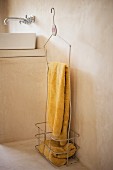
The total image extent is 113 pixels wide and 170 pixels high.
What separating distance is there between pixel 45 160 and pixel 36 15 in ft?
4.69

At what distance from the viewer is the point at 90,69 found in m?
1.54

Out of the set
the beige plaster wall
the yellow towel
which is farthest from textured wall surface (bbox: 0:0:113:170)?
the beige plaster wall

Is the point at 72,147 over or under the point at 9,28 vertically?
under

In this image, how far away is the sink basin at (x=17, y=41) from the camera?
81.6 inches

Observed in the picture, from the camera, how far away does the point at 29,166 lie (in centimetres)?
169

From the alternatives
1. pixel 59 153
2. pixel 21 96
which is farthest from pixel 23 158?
pixel 21 96

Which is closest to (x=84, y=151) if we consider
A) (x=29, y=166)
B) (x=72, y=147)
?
(x=72, y=147)

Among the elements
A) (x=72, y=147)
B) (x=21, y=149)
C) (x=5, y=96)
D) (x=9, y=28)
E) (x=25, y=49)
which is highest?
(x=9, y=28)

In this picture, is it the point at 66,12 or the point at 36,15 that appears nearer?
the point at 66,12

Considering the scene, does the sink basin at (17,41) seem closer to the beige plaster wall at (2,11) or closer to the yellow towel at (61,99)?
the yellow towel at (61,99)

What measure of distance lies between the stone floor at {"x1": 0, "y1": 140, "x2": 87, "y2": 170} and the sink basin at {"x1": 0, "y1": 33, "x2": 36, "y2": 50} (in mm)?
911

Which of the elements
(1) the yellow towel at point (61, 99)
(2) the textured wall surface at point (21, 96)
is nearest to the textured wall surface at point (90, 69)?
(1) the yellow towel at point (61, 99)

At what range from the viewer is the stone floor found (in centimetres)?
167

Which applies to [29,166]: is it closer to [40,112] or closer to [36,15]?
[40,112]
